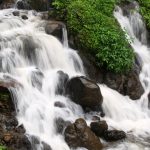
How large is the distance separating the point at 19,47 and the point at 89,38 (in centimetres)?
256

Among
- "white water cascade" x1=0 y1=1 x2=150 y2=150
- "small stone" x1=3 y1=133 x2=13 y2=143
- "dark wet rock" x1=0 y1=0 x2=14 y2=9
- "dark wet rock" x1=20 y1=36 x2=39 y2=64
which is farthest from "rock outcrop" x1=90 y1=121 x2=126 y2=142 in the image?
"dark wet rock" x1=0 y1=0 x2=14 y2=9

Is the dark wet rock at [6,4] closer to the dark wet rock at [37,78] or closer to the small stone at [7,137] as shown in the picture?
the dark wet rock at [37,78]

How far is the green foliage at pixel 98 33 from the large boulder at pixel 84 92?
1922 mm

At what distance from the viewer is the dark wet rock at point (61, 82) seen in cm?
1313

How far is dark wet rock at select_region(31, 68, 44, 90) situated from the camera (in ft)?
42.3

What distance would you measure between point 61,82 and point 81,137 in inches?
92.7

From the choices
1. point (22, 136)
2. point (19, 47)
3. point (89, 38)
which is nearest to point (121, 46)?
point (89, 38)

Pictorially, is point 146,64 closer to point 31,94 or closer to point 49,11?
point 49,11

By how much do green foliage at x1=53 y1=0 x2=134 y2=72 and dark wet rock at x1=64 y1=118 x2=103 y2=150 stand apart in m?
3.54

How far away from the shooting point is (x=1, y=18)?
49.4 ft

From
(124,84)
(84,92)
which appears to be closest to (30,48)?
(84,92)

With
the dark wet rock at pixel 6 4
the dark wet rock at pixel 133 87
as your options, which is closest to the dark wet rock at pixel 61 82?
the dark wet rock at pixel 133 87

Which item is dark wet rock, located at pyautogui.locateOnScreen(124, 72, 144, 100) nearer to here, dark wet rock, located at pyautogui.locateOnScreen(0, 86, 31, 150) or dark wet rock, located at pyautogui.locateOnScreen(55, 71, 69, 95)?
dark wet rock, located at pyautogui.locateOnScreen(55, 71, 69, 95)

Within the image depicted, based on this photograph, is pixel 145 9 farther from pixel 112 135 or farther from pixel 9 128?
pixel 9 128
